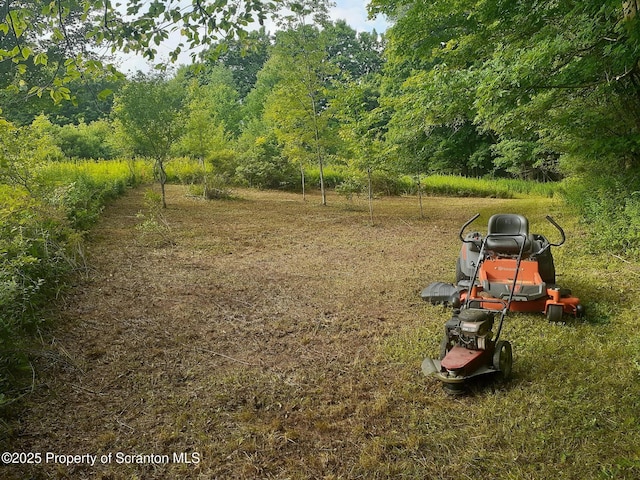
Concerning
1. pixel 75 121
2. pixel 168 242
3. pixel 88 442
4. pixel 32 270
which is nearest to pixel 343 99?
pixel 168 242

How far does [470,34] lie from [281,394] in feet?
25.2

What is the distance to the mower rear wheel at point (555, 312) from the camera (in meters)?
3.94

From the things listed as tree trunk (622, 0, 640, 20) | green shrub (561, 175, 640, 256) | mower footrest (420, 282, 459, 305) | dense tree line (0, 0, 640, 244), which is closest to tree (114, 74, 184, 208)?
dense tree line (0, 0, 640, 244)

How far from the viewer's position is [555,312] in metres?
3.96

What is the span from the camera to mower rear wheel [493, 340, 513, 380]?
2918mm

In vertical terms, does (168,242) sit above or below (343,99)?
below

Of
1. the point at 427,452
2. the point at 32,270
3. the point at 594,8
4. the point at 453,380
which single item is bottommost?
the point at 427,452

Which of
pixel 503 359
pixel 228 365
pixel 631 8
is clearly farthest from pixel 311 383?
pixel 631 8

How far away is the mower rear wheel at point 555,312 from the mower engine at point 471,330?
134cm

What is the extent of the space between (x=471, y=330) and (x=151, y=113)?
9997mm

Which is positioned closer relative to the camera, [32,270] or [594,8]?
[32,270]

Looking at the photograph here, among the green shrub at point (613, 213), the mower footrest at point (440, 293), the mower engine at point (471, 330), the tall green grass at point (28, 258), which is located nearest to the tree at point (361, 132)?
the green shrub at point (613, 213)

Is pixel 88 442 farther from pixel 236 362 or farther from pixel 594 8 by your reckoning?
pixel 594 8

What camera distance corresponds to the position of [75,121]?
85.9 feet
